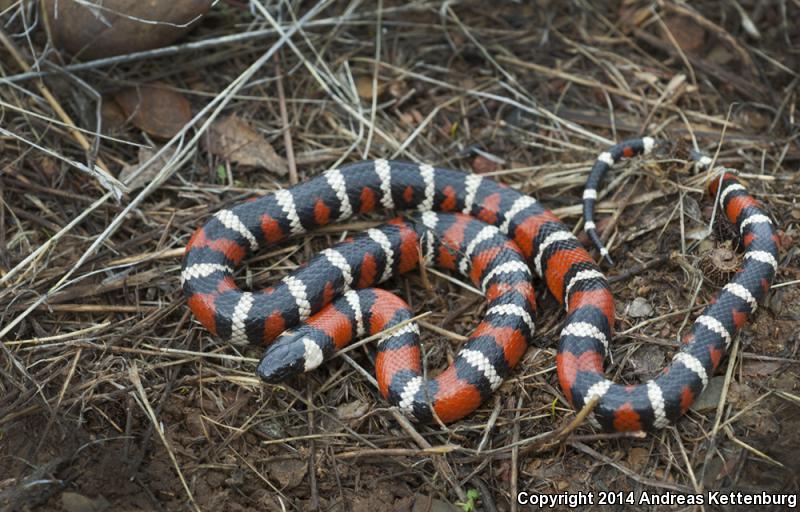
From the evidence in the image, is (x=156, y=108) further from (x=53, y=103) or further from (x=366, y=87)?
(x=366, y=87)

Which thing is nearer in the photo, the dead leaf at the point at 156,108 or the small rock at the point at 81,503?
the small rock at the point at 81,503

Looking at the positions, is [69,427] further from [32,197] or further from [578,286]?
[578,286]

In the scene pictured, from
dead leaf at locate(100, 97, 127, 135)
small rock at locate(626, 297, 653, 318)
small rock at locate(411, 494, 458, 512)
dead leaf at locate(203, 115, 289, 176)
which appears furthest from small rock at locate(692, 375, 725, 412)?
dead leaf at locate(100, 97, 127, 135)

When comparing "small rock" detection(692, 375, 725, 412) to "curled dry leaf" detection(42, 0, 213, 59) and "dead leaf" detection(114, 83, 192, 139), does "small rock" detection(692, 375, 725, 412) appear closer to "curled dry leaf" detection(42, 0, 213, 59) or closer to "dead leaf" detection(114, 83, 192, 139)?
"dead leaf" detection(114, 83, 192, 139)

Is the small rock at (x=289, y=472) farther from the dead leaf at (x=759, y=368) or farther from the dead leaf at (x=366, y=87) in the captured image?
the dead leaf at (x=366, y=87)

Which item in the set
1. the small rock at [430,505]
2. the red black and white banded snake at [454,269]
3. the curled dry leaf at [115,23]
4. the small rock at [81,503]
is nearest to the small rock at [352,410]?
the red black and white banded snake at [454,269]
